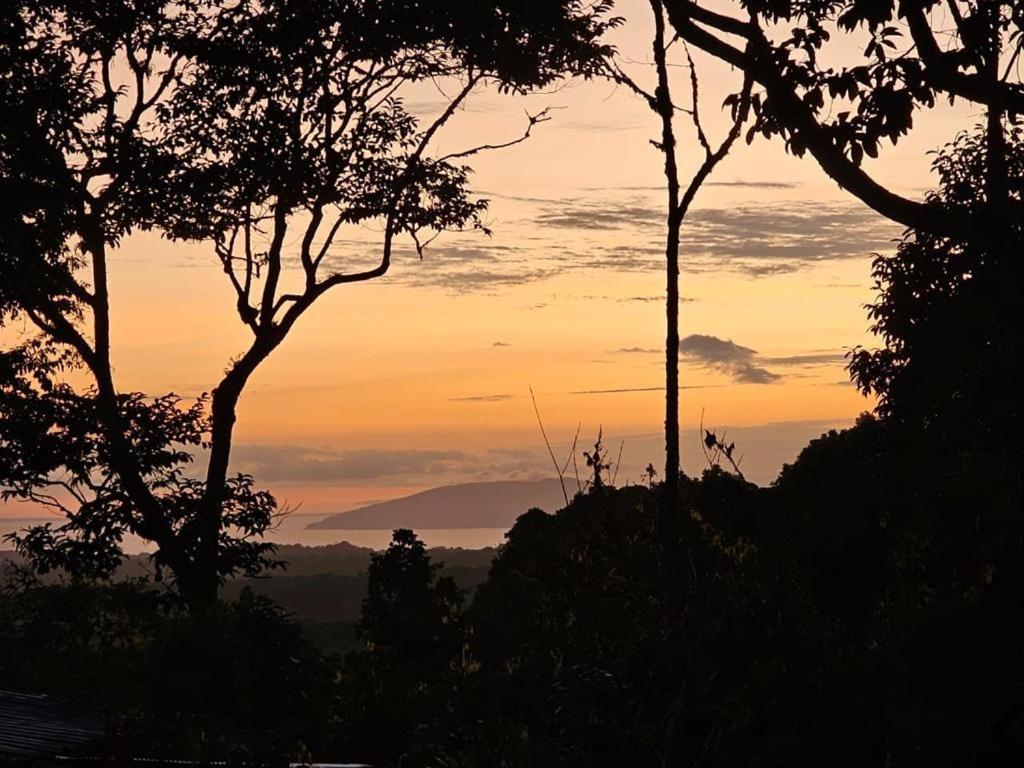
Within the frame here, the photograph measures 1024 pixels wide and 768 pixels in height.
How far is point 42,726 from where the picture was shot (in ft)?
39.1

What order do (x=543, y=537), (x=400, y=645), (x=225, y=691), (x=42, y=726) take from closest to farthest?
(x=225, y=691) → (x=42, y=726) → (x=400, y=645) → (x=543, y=537)

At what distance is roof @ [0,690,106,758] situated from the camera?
10.7 meters

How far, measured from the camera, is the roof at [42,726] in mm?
10695

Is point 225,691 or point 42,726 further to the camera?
point 42,726

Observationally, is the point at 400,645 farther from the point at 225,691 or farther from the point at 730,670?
the point at 730,670

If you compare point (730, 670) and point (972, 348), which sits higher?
point (972, 348)

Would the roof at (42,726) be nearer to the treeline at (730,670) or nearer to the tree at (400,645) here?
the treeline at (730,670)

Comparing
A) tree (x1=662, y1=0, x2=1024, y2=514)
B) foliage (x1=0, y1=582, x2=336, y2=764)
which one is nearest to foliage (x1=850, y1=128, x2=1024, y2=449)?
tree (x1=662, y1=0, x2=1024, y2=514)

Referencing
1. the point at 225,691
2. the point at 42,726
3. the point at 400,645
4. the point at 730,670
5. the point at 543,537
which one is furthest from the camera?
the point at 543,537

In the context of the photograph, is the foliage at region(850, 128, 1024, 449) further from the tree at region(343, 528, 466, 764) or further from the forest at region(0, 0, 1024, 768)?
the tree at region(343, 528, 466, 764)

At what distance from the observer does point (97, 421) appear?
22.1 m

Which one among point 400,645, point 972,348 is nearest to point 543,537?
A: point 400,645

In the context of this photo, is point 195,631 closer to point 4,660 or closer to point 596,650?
point 596,650


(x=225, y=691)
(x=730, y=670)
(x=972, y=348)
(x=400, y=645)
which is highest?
(x=972, y=348)
